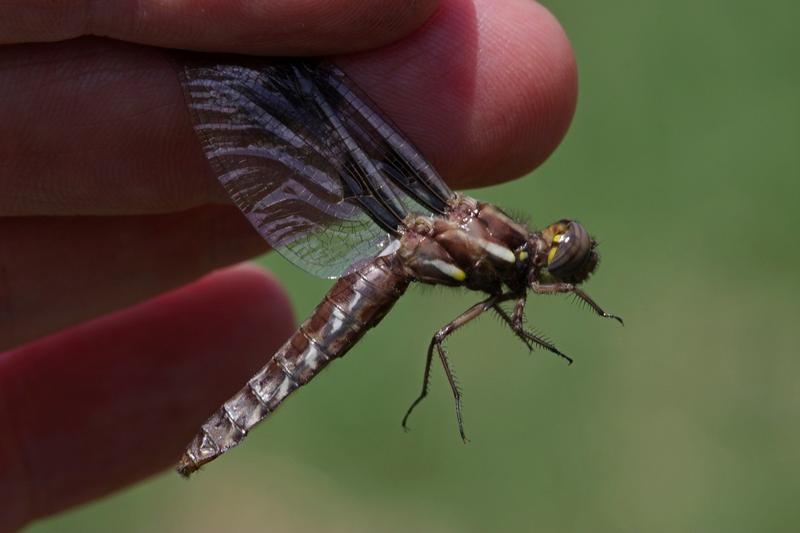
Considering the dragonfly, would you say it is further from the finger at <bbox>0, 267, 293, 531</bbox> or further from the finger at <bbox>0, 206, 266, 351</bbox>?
the finger at <bbox>0, 267, 293, 531</bbox>

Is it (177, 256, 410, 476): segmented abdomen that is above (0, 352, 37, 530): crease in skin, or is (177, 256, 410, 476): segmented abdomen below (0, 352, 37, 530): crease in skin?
below

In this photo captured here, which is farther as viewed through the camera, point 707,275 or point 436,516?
point 707,275

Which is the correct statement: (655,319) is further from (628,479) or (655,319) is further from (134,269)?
(134,269)

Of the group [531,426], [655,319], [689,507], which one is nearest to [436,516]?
[531,426]

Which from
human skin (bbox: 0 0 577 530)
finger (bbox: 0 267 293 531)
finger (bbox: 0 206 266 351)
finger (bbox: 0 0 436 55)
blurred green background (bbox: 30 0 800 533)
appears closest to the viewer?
finger (bbox: 0 0 436 55)

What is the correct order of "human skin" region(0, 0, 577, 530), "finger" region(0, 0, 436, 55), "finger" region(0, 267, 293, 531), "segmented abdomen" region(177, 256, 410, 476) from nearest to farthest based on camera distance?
1. "finger" region(0, 0, 436, 55)
2. "human skin" region(0, 0, 577, 530)
3. "segmented abdomen" region(177, 256, 410, 476)
4. "finger" region(0, 267, 293, 531)

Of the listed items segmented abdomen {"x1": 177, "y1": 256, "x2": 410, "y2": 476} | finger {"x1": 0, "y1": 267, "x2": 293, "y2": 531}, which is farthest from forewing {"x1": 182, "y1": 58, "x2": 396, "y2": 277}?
finger {"x1": 0, "y1": 267, "x2": 293, "y2": 531}
